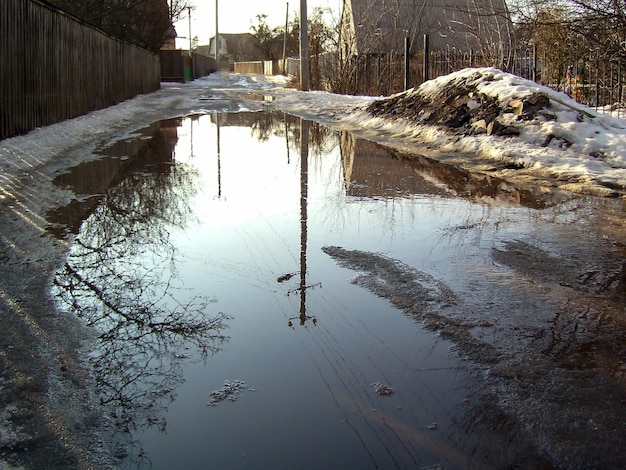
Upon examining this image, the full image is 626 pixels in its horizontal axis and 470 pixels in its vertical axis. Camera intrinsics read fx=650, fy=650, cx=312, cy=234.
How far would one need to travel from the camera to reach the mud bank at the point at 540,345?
2613 mm

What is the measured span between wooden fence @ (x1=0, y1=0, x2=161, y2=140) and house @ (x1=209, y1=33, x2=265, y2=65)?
90561mm

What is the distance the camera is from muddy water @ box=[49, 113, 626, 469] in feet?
8.61

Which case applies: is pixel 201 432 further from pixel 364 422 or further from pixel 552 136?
pixel 552 136

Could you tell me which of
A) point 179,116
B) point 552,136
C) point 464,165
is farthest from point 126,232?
point 179,116

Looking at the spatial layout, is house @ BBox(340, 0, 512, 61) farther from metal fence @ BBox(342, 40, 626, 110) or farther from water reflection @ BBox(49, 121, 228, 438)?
water reflection @ BBox(49, 121, 228, 438)

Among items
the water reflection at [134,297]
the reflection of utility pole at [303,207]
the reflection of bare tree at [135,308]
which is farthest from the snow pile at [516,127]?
the reflection of bare tree at [135,308]

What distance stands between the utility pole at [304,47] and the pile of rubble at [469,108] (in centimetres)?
1529

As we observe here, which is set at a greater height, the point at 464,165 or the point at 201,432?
the point at 464,165

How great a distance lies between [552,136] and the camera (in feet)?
32.7

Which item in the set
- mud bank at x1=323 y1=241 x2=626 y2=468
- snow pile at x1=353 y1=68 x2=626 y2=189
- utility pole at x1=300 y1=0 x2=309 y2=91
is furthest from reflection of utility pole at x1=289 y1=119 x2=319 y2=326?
utility pole at x1=300 y1=0 x2=309 y2=91

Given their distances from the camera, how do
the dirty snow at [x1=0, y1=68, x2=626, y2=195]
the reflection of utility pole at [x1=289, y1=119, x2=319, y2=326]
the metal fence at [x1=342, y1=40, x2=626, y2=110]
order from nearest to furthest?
the reflection of utility pole at [x1=289, y1=119, x2=319, y2=326] → the dirty snow at [x1=0, y1=68, x2=626, y2=195] → the metal fence at [x1=342, y1=40, x2=626, y2=110]

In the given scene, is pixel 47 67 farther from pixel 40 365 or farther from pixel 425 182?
pixel 40 365

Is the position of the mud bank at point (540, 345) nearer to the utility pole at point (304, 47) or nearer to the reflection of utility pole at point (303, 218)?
the reflection of utility pole at point (303, 218)

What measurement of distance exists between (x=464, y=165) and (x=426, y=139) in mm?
2966
